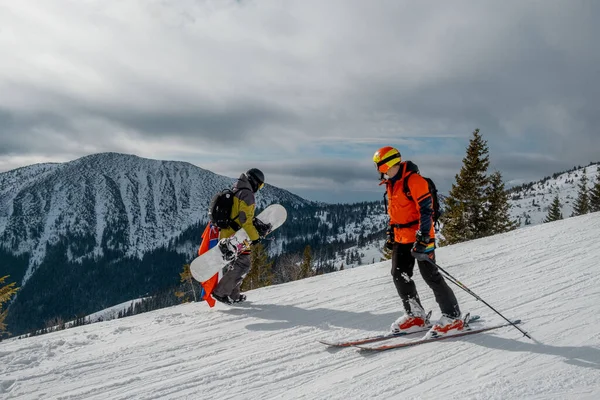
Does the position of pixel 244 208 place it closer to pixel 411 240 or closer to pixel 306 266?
pixel 411 240

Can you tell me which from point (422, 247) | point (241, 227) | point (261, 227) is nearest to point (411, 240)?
point (422, 247)

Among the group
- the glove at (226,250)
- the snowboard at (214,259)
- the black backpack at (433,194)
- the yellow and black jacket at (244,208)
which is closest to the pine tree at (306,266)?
the snowboard at (214,259)

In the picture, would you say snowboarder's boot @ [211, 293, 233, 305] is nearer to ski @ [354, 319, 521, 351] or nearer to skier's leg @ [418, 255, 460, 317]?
ski @ [354, 319, 521, 351]

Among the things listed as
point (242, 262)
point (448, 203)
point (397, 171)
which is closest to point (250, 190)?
point (242, 262)

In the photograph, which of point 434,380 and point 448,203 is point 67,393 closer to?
point 434,380

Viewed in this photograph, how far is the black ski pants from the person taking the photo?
16.4 ft

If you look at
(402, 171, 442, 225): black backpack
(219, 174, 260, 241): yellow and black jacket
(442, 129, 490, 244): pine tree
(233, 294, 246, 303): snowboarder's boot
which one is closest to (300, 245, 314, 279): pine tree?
(442, 129, 490, 244): pine tree

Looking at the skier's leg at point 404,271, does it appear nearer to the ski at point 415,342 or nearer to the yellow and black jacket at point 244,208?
the ski at point 415,342

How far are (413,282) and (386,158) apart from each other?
1.74 m

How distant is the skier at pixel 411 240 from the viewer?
483cm

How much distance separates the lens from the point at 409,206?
5.08m

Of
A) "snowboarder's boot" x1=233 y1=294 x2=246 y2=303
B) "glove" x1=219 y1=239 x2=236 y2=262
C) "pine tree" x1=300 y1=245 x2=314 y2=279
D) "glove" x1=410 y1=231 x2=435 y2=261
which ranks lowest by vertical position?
"pine tree" x1=300 y1=245 x2=314 y2=279

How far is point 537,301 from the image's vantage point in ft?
19.5

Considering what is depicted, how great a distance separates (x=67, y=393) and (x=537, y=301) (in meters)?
6.29
